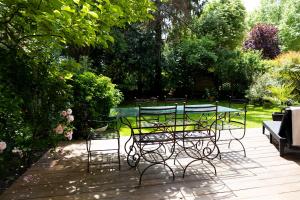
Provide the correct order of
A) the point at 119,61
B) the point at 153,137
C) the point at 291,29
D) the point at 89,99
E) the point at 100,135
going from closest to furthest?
1. the point at 153,137
2. the point at 100,135
3. the point at 89,99
4. the point at 119,61
5. the point at 291,29

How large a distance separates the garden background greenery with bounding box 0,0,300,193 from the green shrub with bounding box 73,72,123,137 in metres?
0.02

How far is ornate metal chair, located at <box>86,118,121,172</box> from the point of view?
4062 millimetres

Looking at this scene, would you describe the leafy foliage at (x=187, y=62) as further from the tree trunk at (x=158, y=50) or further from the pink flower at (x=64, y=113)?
the pink flower at (x=64, y=113)

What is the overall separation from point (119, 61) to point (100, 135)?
6849 mm

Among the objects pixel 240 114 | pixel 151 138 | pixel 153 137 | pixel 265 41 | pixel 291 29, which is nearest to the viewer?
pixel 151 138

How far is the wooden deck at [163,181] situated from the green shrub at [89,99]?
1.34m

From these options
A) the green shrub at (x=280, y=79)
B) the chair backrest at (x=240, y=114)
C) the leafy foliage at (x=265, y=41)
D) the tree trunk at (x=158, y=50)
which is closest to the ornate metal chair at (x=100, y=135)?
the chair backrest at (x=240, y=114)

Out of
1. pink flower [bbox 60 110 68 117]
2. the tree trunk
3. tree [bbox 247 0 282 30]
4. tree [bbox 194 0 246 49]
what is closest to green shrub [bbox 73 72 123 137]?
pink flower [bbox 60 110 68 117]

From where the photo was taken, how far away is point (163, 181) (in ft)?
11.5

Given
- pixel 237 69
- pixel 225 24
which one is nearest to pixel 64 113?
pixel 237 69

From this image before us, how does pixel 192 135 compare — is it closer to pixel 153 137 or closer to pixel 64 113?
pixel 153 137

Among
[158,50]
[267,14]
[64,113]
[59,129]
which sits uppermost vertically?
[267,14]

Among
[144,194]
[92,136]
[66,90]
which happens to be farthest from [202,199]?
[66,90]

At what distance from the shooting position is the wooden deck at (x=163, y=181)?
10.3 feet
